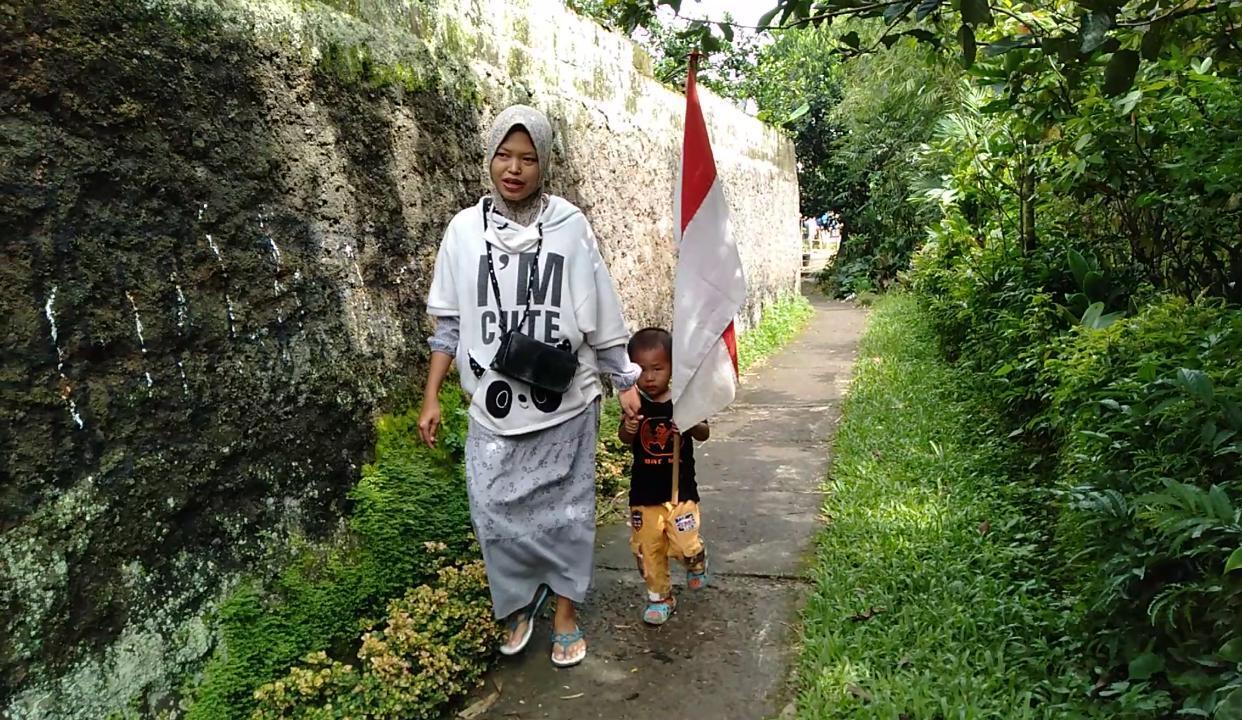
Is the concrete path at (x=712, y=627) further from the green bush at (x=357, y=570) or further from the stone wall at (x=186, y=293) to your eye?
the stone wall at (x=186, y=293)

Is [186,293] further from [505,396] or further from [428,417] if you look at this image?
[505,396]

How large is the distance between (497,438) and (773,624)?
48.6 inches

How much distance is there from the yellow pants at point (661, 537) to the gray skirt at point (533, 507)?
30 centimetres

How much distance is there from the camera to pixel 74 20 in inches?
80.8

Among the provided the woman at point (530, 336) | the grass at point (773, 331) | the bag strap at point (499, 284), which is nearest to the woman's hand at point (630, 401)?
the woman at point (530, 336)

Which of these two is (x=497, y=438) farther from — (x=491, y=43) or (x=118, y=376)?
(x=491, y=43)

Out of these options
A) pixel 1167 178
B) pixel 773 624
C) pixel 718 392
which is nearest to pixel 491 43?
pixel 718 392

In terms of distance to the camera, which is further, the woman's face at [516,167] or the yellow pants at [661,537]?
the yellow pants at [661,537]

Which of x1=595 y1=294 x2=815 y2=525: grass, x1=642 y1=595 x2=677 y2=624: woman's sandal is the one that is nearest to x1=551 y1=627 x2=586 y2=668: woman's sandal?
x1=642 y1=595 x2=677 y2=624: woman's sandal

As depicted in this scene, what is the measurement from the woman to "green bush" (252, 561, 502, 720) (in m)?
0.15

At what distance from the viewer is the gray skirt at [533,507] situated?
279 cm

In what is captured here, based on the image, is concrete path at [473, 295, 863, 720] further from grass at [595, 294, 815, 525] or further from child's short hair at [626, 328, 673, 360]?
child's short hair at [626, 328, 673, 360]

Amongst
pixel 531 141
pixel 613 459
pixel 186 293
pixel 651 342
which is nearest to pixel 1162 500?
pixel 651 342

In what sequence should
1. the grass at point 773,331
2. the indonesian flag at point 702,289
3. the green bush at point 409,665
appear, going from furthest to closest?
the grass at point 773,331, the indonesian flag at point 702,289, the green bush at point 409,665
